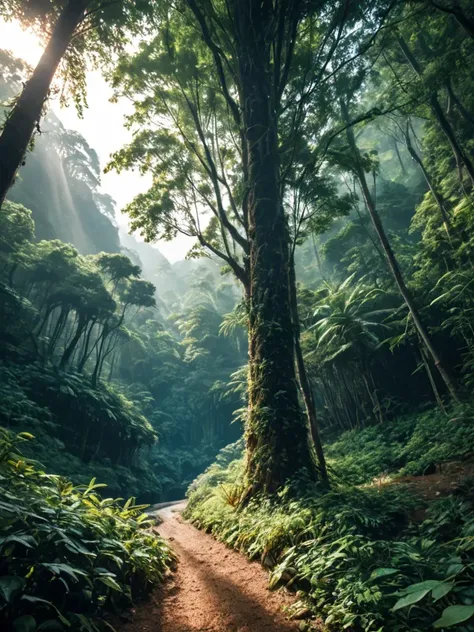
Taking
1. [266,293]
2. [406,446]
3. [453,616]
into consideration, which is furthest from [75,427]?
[453,616]

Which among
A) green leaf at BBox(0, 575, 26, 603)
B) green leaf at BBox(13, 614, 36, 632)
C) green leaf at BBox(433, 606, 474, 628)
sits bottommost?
green leaf at BBox(13, 614, 36, 632)

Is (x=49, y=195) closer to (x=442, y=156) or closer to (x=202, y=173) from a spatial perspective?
(x=202, y=173)

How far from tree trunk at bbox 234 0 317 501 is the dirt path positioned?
1542mm

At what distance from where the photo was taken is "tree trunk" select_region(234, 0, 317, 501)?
5.54 m

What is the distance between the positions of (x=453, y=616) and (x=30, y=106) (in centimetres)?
577

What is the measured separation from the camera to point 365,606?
2.12 meters

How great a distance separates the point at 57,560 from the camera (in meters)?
2.18

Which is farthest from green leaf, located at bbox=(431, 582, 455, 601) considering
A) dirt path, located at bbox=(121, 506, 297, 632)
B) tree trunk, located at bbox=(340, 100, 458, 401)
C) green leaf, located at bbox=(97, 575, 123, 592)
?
tree trunk, located at bbox=(340, 100, 458, 401)

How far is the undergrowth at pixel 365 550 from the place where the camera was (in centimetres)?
189

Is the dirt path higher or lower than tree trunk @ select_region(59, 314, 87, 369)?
lower

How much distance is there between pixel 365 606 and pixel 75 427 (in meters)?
19.3

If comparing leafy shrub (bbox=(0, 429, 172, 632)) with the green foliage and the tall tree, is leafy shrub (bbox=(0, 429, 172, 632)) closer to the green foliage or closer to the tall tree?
the tall tree

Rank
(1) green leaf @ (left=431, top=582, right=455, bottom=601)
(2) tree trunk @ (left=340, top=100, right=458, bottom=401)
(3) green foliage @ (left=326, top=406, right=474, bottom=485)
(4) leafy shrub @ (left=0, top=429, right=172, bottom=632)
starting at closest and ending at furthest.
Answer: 1. (1) green leaf @ (left=431, top=582, right=455, bottom=601)
2. (4) leafy shrub @ (left=0, top=429, right=172, bottom=632)
3. (3) green foliage @ (left=326, top=406, right=474, bottom=485)
4. (2) tree trunk @ (left=340, top=100, right=458, bottom=401)

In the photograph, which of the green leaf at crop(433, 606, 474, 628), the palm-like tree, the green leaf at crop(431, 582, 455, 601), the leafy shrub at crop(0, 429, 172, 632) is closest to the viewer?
the green leaf at crop(433, 606, 474, 628)
